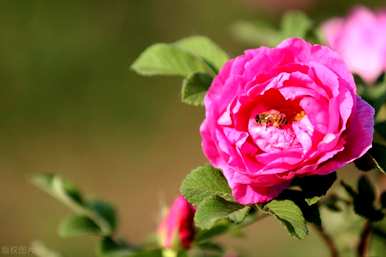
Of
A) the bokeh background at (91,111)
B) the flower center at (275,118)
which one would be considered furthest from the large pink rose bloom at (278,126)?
the bokeh background at (91,111)

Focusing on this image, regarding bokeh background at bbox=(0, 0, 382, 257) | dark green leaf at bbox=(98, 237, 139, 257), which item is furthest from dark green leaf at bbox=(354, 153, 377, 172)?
bokeh background at bbox=(0, 0, 382, 257)

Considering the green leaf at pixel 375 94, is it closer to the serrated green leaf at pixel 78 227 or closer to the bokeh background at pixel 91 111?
the serrated green leaf at pixel 78 227

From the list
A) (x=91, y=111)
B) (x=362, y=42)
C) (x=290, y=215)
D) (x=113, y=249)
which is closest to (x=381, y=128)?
(x=290, y=215)

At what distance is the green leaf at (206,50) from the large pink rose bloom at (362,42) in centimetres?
57

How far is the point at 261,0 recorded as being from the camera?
5383 millimetres

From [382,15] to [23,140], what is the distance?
373 cm

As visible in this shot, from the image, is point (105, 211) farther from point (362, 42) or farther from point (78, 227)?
point (362, 42)

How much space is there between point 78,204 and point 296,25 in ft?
1.50

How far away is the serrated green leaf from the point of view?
3.81 feet

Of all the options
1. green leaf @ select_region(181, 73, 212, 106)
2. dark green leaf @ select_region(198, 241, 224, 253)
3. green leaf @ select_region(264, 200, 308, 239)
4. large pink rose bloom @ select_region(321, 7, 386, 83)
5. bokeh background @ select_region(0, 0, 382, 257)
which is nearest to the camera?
green leaf @ select_region(264, 200, 308, 239)

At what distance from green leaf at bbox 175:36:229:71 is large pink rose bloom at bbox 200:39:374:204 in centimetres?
19

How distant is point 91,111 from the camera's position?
523 centimetres

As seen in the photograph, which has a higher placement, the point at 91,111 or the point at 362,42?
the point at 362,42

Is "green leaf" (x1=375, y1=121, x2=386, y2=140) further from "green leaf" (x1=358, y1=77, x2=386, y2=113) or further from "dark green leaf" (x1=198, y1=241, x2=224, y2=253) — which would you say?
"dark green leaf" (x1=198, y1=241, x2=224, y2=253)
